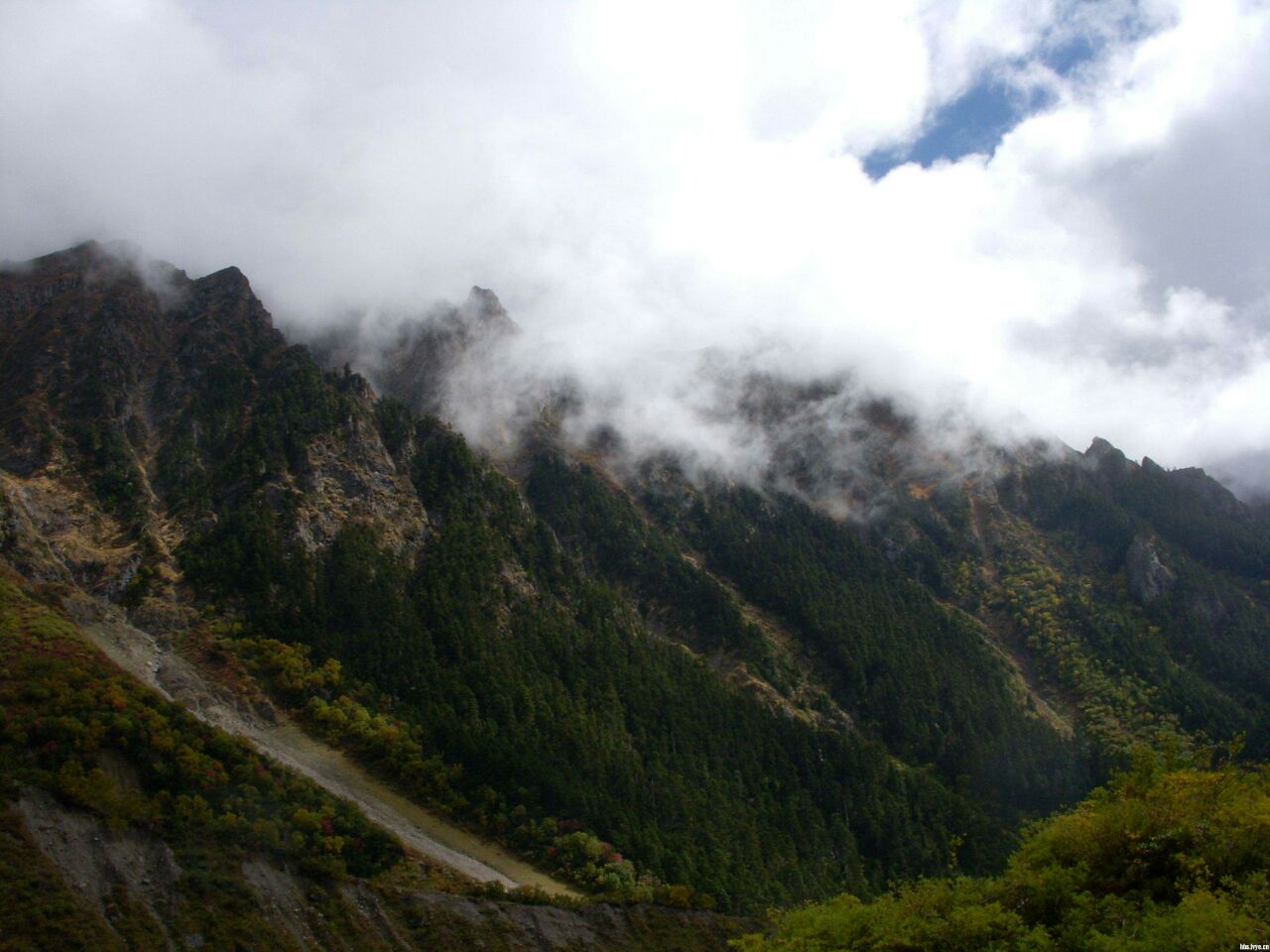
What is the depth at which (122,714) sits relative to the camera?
90.9 m

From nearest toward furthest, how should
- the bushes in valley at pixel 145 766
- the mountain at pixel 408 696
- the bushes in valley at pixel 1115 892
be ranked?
the bushes in valley at pixel 1115 892, the bushes in valley at pixel 145 766, the mountain at pixel 408 696

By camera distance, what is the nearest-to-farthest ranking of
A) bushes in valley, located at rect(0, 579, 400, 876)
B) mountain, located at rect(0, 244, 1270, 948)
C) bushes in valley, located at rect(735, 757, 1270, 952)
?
bushes in valley, located at rect(735, 757, 1270, 952) < bushes in valley, located at rect(0, 579, 400, 876) < mountain, located at rect(0, 244, 1270, 948)

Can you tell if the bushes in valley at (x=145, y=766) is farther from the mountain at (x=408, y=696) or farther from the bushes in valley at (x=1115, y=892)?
the bushes in valley at (x=1115, y=892)

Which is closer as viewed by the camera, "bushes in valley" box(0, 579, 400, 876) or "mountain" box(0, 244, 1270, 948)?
"bushes in valley" box(0, 579, 400, 876)

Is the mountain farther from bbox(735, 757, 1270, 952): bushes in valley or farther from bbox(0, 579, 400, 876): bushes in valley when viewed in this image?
bbox(735, 757, 1270, 952): bushes in valley

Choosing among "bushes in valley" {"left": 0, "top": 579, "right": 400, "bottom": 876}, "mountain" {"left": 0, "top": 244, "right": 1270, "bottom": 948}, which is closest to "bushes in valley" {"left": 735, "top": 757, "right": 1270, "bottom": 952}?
"bushes in valley" {"left": 0, "top": 579, "right": 400, "bottom": 876}

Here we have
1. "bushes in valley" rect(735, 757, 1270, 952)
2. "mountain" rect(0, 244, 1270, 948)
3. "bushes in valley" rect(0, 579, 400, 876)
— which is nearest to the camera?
"bushes in valley" rect(735, 757, 1270, 952)

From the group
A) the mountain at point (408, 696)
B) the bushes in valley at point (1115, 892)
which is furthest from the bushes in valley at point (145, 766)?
the bushes in valley at point (1115, 892)

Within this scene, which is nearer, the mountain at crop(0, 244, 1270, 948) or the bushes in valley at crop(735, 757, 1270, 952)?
the bushes in valley at crop(735, 757, 1270, 952)

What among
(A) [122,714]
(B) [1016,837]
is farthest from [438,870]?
(B) [1016,837]

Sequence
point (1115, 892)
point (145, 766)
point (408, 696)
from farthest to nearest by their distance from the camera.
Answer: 1. point (408, 696)
2. point (145, 766)
3. point (1115, 892)

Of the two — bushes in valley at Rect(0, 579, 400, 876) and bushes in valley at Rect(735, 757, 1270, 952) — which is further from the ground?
bushes in valley at Rect(735, 757, 1270, 952)

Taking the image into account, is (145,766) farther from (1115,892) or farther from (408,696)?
(1115,892)


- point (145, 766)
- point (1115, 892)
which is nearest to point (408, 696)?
point (145, 766)
